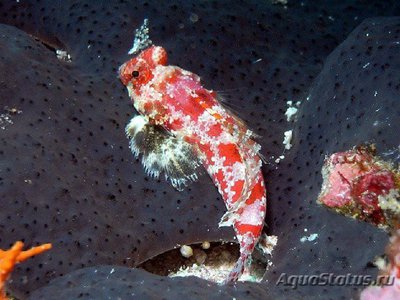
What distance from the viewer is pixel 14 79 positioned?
14.5 ft

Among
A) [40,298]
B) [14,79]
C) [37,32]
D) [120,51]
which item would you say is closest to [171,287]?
[40,298]

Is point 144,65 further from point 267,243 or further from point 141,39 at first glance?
point 267,243

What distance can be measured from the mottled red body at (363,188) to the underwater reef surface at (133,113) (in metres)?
0.27

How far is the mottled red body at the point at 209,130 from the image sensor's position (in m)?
4.25

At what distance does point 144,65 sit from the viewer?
472cm

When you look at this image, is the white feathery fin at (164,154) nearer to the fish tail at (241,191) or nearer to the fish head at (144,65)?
the fish tail at (241,191)

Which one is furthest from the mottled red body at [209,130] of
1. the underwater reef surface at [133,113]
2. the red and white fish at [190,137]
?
the underwater reef surface at [133,113]

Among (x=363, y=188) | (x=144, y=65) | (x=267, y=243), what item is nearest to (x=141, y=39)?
(x=144, y=65)

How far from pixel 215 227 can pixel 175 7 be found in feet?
8.48

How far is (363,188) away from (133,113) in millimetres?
2632

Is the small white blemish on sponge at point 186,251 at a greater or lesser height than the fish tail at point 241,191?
lesser

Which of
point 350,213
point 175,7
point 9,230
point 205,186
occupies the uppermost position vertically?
point 175,7

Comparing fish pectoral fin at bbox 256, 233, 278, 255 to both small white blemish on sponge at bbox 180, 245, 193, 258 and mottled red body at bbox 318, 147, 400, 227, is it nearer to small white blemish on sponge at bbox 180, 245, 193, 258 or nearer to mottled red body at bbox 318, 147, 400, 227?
small white blemish on sponge at bbox 180, 245, 193, 258

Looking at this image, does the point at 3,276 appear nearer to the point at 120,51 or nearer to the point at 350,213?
the point at 350,213
